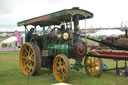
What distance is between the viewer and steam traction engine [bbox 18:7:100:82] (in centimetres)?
534

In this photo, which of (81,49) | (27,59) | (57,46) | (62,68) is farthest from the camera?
(27,59)

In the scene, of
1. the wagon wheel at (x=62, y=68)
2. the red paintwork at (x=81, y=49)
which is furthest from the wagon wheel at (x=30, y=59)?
the red paintwork at (x=81, y=49)

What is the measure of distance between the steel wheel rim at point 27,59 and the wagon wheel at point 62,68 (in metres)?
1.15

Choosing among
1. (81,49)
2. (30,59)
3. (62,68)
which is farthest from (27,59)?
(81,49)

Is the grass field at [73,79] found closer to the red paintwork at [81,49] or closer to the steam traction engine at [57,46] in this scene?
the steam traction engine at [57,46]

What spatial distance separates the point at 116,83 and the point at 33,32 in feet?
12.2

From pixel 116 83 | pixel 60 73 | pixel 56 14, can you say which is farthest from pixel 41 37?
pixel 116 83

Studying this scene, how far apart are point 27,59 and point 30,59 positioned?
217 mm

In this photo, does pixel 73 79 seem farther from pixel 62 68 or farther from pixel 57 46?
pixel 57 46

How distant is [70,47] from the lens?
552cm

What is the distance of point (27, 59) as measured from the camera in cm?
651

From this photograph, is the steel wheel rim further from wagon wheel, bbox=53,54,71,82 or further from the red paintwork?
the red paintwork

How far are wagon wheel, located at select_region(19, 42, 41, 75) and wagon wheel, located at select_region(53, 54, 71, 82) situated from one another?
0.84 metres

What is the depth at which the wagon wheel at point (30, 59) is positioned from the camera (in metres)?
5.99
